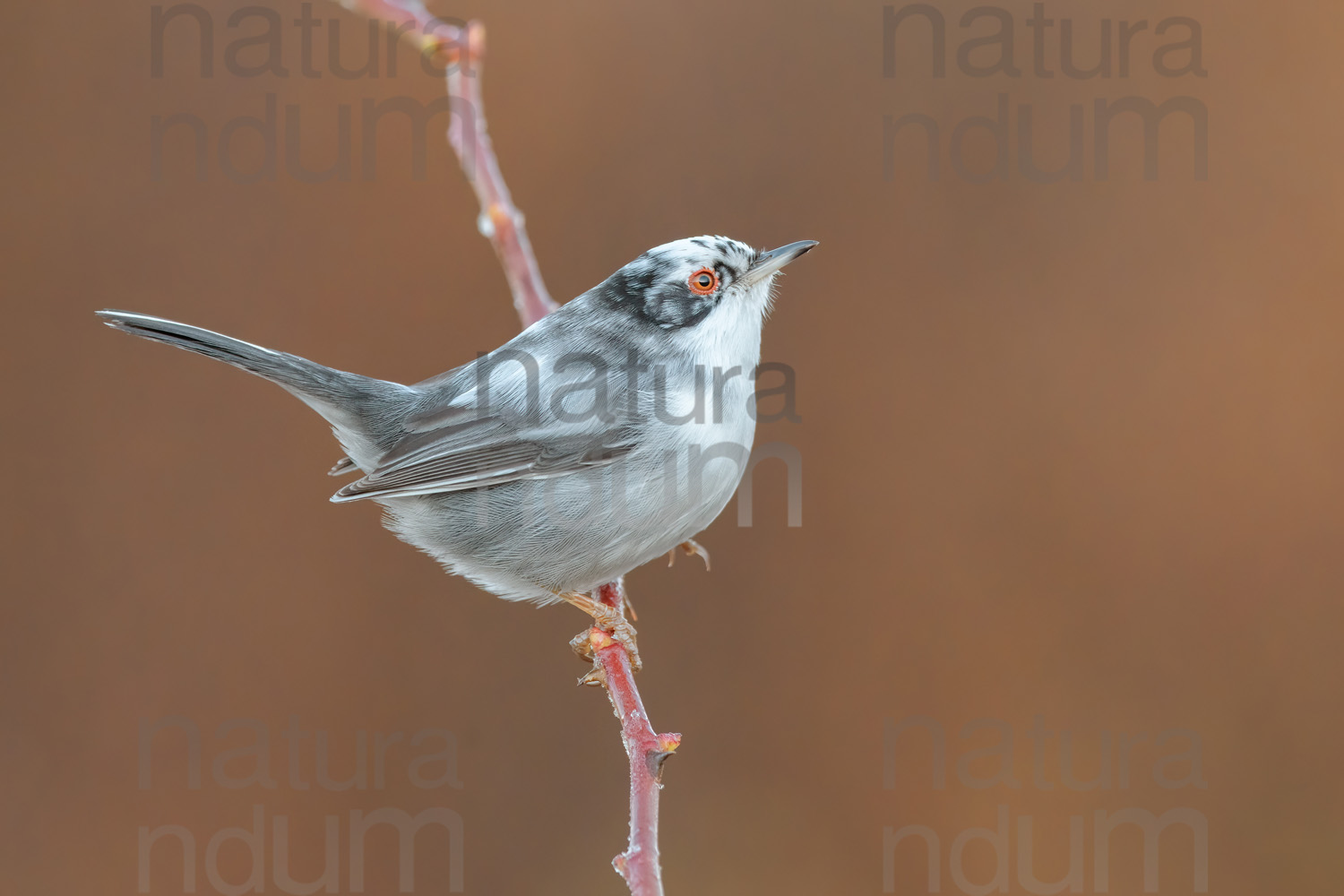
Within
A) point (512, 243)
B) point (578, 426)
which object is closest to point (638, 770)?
point (578, 426)

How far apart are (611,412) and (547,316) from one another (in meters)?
0.50

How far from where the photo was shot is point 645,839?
7.02 feet

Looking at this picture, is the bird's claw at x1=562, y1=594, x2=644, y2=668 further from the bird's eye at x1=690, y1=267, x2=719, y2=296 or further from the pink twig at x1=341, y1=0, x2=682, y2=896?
the bird's eye at x1=690, y1=267, x2=719, y2=296

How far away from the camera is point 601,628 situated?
301 centimetres

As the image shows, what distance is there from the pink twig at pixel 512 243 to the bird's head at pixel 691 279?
1.68ft

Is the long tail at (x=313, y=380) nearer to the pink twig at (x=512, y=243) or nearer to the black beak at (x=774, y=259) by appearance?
the pink twig at (x=512, y=243)

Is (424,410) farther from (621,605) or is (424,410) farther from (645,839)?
(645,839)

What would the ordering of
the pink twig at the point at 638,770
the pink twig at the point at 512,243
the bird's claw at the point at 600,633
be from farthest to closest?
the bird's claw at the point at 600,633, the pink twig at the point at 512,243, the pink twig at the point at 638,770

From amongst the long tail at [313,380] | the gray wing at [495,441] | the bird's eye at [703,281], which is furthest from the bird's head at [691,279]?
the long tail at [313,380]

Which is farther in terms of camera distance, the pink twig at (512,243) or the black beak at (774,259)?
the black beak at (774,259)

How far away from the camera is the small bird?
299 centimetres

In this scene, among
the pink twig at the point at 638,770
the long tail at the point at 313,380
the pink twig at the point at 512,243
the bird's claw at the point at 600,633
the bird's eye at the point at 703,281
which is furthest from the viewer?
the bird's eye at the point at 703,281

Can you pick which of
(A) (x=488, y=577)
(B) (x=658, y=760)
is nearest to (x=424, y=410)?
(A) (x=488, y=577)

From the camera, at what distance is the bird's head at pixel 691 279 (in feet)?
10.4
